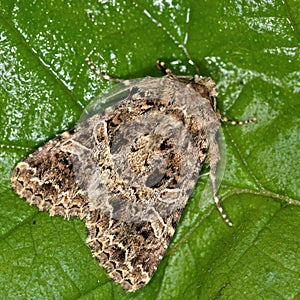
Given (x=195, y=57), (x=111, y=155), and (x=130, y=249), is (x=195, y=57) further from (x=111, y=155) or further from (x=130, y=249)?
(x=130, y=249)

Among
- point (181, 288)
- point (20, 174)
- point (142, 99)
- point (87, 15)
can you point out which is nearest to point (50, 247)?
point (20, 174)

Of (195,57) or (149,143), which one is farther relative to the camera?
(195,57)

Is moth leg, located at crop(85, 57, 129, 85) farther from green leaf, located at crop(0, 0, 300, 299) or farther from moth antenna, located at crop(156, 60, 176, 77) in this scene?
moth antenna, located at crop(156, 60, 176, 77)

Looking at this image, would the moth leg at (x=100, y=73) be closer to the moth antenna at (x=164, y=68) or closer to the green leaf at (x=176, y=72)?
the green leaf at (x=176, y=72)

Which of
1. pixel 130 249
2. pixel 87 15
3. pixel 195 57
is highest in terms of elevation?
pixel 87 15

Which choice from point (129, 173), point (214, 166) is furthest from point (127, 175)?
point (214, 166)
